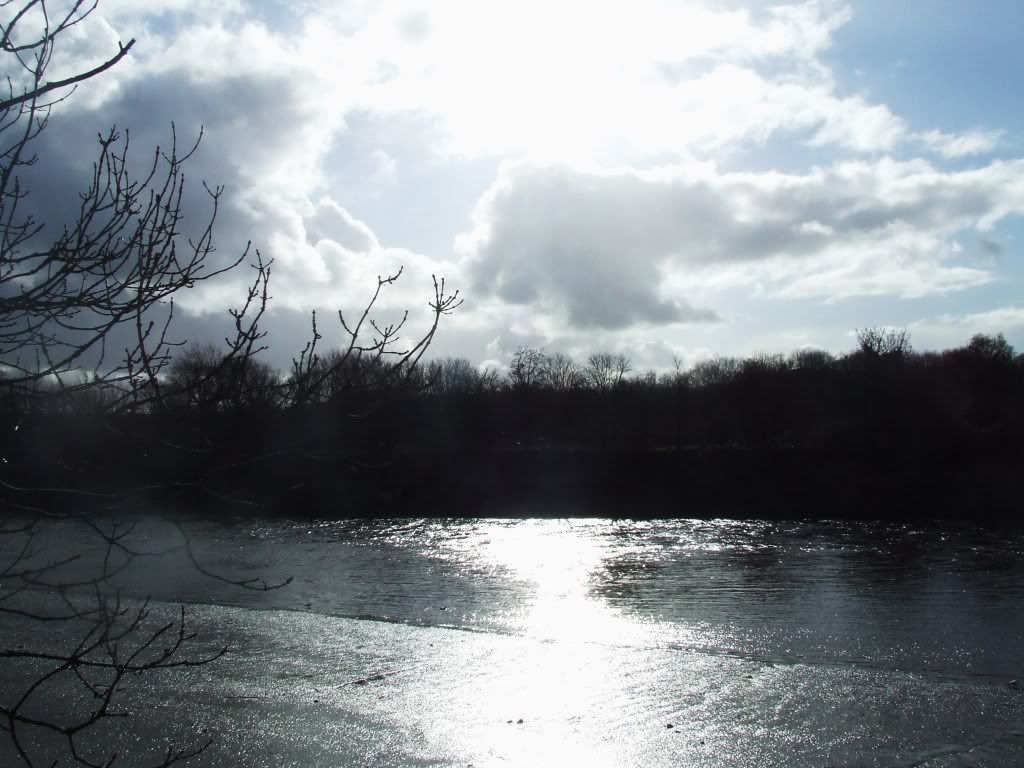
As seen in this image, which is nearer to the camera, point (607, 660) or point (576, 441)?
point (607, 660)

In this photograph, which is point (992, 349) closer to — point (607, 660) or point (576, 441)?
point (576, 441)

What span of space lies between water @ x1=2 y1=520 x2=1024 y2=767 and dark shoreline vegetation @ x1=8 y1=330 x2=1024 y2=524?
2176 millimetres

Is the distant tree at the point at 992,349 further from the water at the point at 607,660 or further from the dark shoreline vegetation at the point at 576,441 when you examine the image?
the water at the point at 607,660

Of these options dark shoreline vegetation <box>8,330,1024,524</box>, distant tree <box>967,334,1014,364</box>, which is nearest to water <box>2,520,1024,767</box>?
dark shoreline vegetation <box>8,330,1024,524</box>

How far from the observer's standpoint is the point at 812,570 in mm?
19688

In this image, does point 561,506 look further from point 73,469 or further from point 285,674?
point 73,469

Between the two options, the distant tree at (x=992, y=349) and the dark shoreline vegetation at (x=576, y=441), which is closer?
the dark shoreline vegetation at (x=576, y=441)

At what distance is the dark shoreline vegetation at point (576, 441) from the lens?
3.86 m

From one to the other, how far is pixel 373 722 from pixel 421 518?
1023 inches

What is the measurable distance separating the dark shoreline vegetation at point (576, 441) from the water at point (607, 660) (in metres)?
2.18

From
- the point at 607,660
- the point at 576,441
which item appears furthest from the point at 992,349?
the point at 607,660

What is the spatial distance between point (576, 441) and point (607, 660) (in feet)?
135

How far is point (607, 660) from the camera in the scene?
35.9 feet

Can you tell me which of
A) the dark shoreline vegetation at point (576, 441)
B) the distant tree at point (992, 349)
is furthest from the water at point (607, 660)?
the distant tree at point (992, 349)
